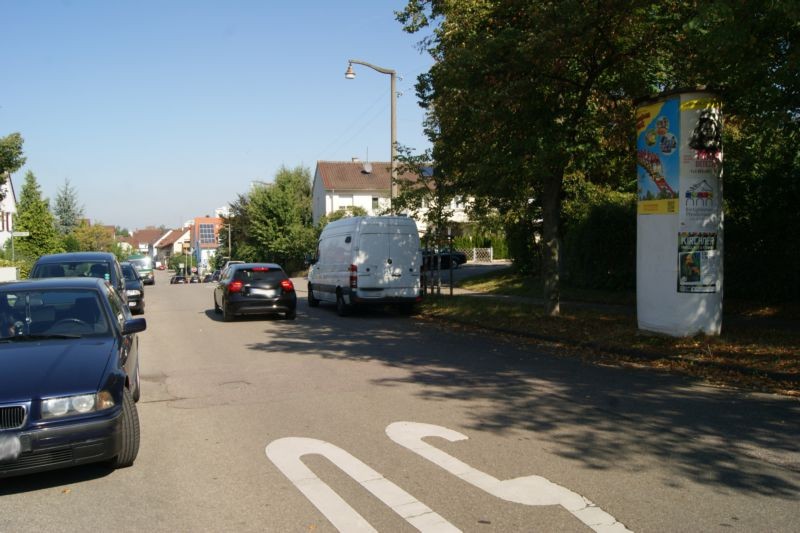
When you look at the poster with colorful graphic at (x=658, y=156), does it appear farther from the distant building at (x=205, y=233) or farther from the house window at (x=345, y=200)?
the distant building at (x=205, y=233)

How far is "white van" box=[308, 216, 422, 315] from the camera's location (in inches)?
702

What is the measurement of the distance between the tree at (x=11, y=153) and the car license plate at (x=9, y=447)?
2396cm

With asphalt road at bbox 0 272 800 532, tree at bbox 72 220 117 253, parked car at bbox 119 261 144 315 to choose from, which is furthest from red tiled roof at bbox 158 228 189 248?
asphalt road at bbox 0 272 800 532

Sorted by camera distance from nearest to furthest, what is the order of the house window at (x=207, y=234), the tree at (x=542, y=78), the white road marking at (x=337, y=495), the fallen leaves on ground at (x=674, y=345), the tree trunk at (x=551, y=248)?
the white road marking at (x=337, y=495) → the fallen leaves on ground at (x=674, y=345) → the tree at (x=542, y=78) → the tree trunk at (x=551, y=248) → the house window at (x=207, y=234)

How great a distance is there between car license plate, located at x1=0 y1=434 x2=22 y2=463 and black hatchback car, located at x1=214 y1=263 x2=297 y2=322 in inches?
496

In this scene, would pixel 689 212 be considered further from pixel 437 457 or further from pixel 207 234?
pixel 207 234

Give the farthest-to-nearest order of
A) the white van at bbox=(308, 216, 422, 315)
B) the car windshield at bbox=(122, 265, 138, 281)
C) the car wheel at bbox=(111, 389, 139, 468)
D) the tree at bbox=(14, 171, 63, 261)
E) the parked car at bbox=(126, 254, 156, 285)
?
the parked car at bbox=(126, 254, 156, 285) < the tree at bbox=(14, 171, 63, 261) < the car windshield at bbox=(122, 265, 138, 281) < the white van at bbox=(308, 216, 422, 315) < the car wheel at bbox=(111, 389, 139, 468)

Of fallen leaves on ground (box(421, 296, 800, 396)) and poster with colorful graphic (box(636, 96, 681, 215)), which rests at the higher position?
poster with colorful graphic (box(636, 96, 681, 215))

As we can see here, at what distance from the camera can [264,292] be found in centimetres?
1741

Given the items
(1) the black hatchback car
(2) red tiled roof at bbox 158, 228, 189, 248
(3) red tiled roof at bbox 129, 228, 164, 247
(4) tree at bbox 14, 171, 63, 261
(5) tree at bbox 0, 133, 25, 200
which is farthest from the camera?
(3) red tiled roof at bbox 129, 228, 164, 247

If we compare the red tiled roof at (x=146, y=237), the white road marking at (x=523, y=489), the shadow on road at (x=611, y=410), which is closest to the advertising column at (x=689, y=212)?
the shadow on road at (x=611, y=410)

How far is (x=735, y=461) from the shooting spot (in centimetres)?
552

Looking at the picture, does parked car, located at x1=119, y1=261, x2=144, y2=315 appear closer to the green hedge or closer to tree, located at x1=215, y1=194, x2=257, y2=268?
the green hedge

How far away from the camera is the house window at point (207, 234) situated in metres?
125
